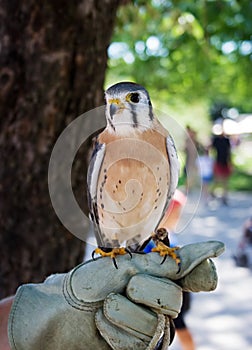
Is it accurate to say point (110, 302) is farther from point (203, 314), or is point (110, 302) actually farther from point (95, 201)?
point (203, 314)

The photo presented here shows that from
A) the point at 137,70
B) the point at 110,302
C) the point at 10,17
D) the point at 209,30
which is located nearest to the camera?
the point at 110,302

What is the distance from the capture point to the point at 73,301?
4.73 ft

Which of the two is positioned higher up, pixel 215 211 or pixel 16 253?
pixel 215 211

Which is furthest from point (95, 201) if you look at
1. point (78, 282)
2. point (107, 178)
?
point (78, 282)

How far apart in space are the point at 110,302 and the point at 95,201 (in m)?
0.30

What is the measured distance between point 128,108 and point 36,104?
120cm

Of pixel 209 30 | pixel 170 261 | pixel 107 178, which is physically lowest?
pixel 170 261

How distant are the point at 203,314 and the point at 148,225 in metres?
3.50

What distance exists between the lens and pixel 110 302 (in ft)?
4.46

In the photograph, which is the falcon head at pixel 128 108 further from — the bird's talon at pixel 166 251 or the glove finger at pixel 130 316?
the glove finger at pixel 130 316

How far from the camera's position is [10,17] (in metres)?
2.49

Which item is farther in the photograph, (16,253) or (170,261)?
(16,253)

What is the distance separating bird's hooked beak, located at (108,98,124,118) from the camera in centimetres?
139

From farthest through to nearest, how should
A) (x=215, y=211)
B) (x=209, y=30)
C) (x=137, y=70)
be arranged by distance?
(x=215, y=211) < (x=137, y=70) < (x=209, y=30)
